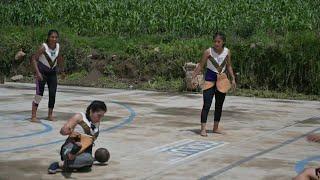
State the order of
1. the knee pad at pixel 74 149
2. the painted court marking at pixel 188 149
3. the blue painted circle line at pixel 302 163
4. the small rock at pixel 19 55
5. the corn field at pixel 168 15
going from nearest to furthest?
1. the knee pad at pixel 74 149
2. the blue painted circle line at pixel 302 163
3. the painted court marking at pixel 188 149
4. the small rock at pixel 19 55
5. the corn field at pixel 168 15

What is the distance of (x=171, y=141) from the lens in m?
8.87

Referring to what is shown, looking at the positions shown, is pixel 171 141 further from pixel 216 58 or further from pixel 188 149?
pixel 216 58

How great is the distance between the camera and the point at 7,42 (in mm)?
22641

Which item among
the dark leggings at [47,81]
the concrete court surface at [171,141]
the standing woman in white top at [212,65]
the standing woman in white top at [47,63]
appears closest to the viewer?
the concrete court surface at [171,141]

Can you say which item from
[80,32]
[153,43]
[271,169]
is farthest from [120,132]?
[80,32]

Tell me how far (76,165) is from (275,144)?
3.38 meters

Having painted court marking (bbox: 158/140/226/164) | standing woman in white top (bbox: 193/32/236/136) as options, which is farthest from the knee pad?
standing woman in white top (bbox: 193/32/236/136)

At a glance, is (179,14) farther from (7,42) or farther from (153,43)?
(7,42)

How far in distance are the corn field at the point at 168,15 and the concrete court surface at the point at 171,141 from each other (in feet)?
28.9

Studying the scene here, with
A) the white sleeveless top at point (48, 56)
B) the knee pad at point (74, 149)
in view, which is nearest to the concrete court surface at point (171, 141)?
the knee pad at point (74, 149)

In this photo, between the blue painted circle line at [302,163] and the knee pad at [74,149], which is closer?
the knee pad at [74,149]

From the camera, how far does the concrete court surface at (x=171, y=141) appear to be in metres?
6.91

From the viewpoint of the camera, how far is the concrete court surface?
6.91 meters

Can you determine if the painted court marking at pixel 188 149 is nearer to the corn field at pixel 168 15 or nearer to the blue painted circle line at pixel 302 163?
the blue painted circle line at pixel 302 163
